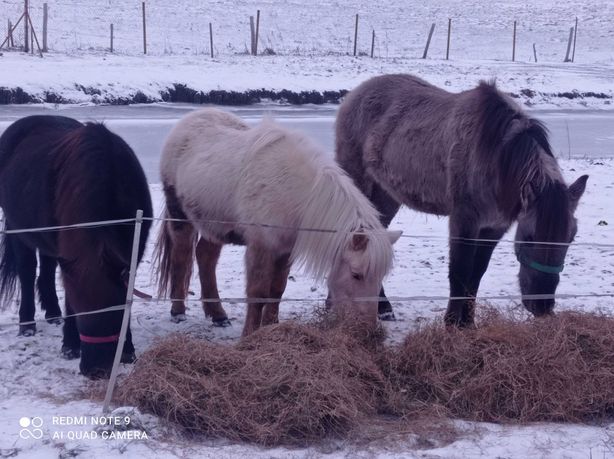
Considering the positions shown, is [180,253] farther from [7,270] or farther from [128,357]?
[128,357]

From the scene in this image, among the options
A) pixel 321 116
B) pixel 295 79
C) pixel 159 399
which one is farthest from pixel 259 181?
pixel 295 79

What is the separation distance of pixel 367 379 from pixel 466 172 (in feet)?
6.41

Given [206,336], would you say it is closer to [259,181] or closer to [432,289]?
[259,181]

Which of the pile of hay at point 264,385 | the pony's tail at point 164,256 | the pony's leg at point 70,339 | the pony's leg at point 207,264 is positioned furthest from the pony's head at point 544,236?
the pony's leg at point 70,339

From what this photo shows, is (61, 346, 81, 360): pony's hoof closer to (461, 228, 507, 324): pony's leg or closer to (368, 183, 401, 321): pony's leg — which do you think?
(461, 228, 507, 324): pony's leg

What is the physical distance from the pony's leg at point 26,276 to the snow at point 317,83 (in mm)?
145

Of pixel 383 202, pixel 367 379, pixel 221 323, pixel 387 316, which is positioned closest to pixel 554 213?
pixel 367 379

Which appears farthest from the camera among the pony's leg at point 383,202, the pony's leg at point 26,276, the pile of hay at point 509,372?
the pony's leg at point 383,202

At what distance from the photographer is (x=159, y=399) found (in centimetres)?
407

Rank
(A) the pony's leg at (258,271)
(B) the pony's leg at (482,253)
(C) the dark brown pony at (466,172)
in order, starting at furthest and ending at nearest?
(B) the pony's leg at (482,253)
(A) the pony's leg at (258,271)
(C) the dark brown pony at (466,172)

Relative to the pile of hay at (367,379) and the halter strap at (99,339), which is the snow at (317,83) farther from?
the halter strap at (99,339)

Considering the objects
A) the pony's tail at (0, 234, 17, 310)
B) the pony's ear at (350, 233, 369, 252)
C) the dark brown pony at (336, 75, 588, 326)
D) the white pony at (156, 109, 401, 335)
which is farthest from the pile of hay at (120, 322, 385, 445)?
the pony's tail at (0, 234, 17, 310)

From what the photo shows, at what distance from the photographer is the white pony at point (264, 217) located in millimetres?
4727

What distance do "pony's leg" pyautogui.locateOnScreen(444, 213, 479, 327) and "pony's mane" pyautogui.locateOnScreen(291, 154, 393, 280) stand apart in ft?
3.39
